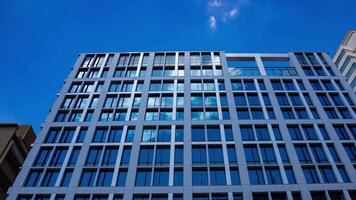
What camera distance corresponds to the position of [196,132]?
133 feet

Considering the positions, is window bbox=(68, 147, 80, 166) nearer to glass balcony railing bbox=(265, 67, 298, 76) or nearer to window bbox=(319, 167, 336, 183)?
window bbox=(319, 167, 336, 183)

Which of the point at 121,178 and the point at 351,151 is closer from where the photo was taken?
the point at 121,178

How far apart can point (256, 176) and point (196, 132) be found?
9.75 meters

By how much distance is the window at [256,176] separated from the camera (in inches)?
1350

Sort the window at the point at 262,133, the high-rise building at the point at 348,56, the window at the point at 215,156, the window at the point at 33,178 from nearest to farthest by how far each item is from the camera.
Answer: the window at the point at 33,178
the window at the point at 215,156
the window at the point at 262,133
the high-rise building at the point at 348,56

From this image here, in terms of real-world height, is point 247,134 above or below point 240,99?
below

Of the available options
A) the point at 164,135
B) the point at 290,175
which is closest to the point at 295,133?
the point at 290,175

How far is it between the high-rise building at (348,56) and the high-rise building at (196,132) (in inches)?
796

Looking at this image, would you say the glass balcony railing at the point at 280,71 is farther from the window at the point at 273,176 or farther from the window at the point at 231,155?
the window at the point at 273,176

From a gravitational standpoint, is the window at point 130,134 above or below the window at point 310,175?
above

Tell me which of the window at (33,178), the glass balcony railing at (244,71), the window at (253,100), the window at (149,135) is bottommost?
the window at (33,178)

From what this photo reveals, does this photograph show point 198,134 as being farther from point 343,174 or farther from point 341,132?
point 341,132

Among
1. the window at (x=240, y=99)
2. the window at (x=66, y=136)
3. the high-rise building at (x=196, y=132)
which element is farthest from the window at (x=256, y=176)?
the window at (x=66, y=136)

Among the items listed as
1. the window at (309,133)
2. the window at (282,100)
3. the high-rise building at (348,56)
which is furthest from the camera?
the high-rise building at (348,56)
